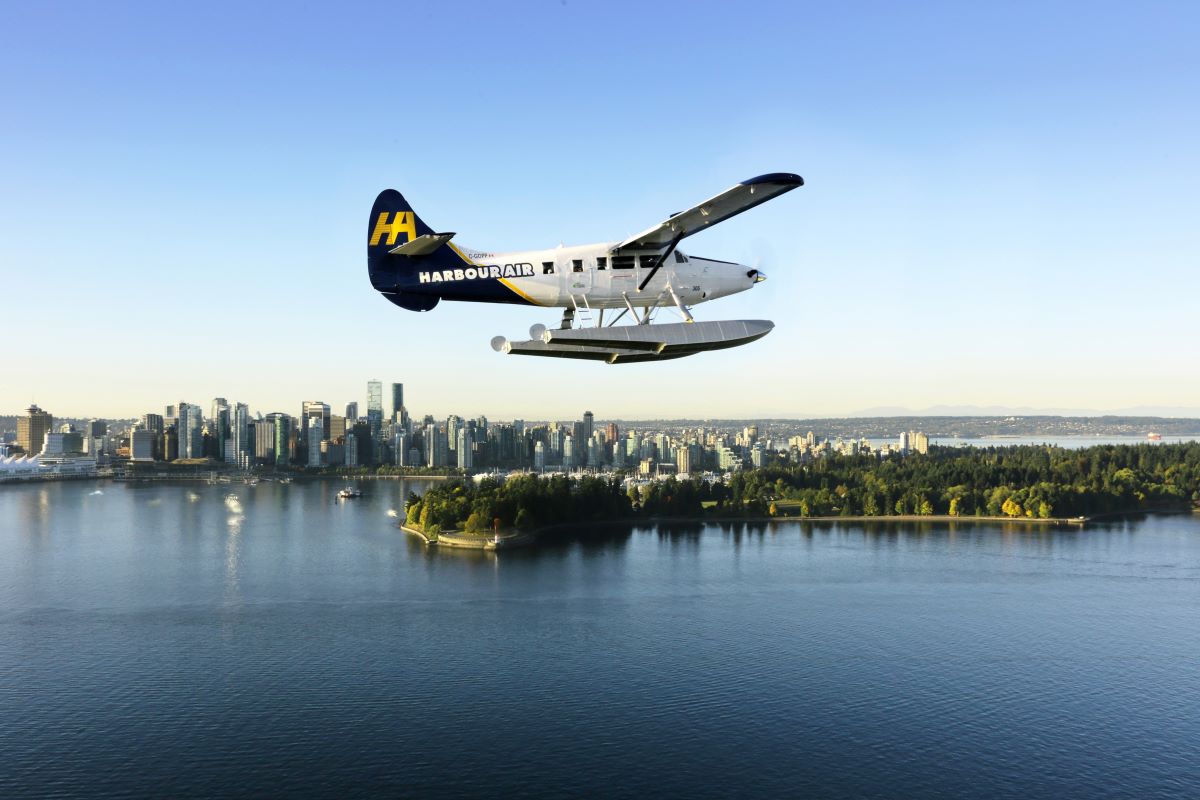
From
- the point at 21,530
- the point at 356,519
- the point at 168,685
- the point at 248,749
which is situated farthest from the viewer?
the point at 356,519

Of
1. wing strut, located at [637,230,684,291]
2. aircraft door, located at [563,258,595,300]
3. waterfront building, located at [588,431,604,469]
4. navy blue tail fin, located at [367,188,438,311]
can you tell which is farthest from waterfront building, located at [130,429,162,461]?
wing strut, located at [637,230,684,291]

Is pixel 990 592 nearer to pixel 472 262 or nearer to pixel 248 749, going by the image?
pixel 248 749

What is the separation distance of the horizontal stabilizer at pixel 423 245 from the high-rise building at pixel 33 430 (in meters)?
91.3

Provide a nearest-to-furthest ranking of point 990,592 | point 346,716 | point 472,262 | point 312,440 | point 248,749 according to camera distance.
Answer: point 472,262, point 248,749, point 346,716, point 990,592, point 312,440

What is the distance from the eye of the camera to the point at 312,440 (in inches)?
3278

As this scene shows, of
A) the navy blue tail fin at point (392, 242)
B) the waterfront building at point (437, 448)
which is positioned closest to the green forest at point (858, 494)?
the navy blue tail fin at point (392, 242)

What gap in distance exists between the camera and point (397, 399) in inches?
3748

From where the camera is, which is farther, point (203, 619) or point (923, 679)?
point (203, 619)

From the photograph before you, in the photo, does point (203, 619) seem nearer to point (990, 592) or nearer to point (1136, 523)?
point (990, 592)

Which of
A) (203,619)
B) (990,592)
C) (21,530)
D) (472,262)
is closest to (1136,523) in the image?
(990,592)

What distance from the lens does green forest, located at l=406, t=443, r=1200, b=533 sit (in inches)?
1591

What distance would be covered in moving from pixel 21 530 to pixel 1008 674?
41.0 m

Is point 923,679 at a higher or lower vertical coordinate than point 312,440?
lower

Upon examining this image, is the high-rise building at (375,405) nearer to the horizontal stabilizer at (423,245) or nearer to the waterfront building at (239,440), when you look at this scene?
the waterfront building at (239,440)
